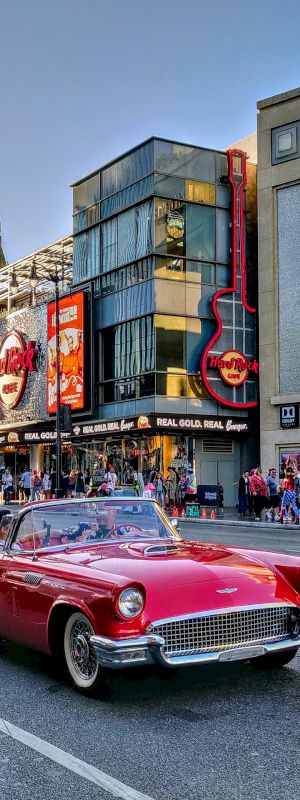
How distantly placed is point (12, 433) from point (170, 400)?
42.9 ft

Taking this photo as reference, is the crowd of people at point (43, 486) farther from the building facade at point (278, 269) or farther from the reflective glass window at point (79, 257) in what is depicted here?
the reflective glass window at point (79, 257)

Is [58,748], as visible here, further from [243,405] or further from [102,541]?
[243,405]

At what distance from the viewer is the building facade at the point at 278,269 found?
37.2 m

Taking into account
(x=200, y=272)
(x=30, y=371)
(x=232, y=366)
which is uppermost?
(x=200, y=272)

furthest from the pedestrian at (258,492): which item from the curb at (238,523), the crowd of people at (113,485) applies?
the crowd of people at (113,485)

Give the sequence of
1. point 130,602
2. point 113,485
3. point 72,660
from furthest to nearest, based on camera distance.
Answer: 1. point 113,485
2. point 72,660
3. point 130,602

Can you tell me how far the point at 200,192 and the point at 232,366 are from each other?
818 centimetres

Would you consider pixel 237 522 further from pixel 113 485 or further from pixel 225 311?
pixel 225 311

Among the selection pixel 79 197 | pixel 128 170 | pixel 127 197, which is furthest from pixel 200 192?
pixel 79 197

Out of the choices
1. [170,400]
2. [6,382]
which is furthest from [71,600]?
[6,382]

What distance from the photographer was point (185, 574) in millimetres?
5695

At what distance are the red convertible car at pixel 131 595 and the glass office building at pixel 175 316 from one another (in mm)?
29699

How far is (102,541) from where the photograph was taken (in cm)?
684

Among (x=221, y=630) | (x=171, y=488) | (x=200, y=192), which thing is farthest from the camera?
(x=200, y=192)
